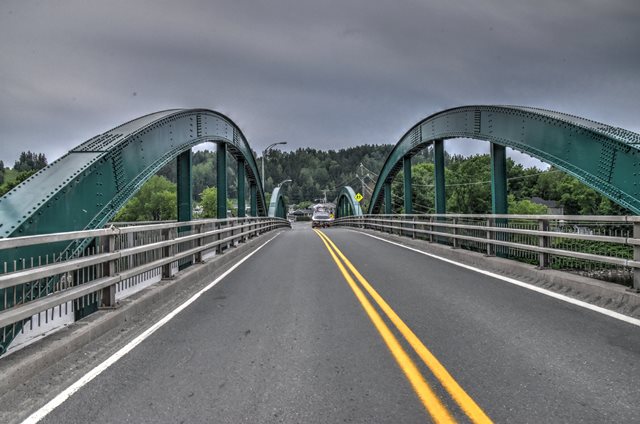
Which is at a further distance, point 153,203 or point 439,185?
point 153,203

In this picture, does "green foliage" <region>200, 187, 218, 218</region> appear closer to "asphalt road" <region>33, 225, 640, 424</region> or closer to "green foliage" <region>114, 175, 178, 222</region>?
"green foliage" <region>114, 175, 178, 222</region>

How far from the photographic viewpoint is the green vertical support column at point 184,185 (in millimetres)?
13727

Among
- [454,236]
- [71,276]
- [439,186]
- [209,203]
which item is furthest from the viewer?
[209,203]

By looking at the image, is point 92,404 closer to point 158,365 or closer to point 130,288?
point 158,365

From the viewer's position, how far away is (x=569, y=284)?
6.94 m

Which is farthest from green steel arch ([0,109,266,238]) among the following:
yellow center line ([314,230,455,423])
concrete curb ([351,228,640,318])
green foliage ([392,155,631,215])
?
green foliage ([392,155,631,215])

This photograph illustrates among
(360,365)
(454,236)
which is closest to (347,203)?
(454,236)

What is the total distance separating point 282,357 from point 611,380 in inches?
116

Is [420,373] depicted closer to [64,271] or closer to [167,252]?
[64,271]

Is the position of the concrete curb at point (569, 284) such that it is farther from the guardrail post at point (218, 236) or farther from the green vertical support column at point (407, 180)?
the green vertical support column at point (407, 180)

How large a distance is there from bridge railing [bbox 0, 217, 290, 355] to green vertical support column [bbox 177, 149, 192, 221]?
4814mm

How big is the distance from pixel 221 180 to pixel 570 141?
1337 cm

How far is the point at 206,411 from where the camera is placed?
313cm

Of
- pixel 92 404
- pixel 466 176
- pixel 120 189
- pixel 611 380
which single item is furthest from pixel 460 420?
pixel 466 176
